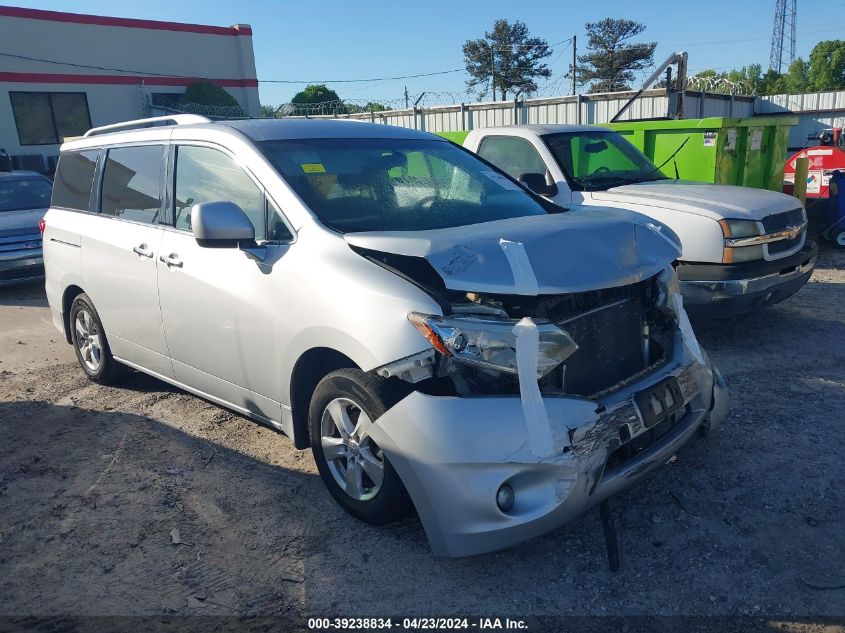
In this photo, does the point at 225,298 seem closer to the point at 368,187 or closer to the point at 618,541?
the point at 368,187

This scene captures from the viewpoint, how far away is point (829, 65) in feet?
213

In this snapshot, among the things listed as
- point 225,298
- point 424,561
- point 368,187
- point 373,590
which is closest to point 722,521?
point 424,561

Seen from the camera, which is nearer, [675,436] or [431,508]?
[431,508]

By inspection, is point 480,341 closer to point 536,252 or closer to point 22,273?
point 536,252

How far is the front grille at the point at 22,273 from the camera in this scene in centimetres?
915

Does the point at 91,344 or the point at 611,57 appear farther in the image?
the point at 611,57

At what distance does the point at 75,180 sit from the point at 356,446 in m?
3.74

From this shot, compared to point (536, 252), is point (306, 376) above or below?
below

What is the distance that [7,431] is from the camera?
182 inches

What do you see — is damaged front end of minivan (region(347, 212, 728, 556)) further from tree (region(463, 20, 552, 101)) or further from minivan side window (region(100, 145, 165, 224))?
tree (region(463, 20, 552, 101))

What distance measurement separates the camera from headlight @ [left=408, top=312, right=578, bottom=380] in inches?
106

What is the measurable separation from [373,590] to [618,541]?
1139mm

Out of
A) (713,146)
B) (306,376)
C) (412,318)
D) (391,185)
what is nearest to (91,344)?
(306,376)

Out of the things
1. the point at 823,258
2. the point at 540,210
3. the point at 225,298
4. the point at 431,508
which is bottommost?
the point at 823,258
